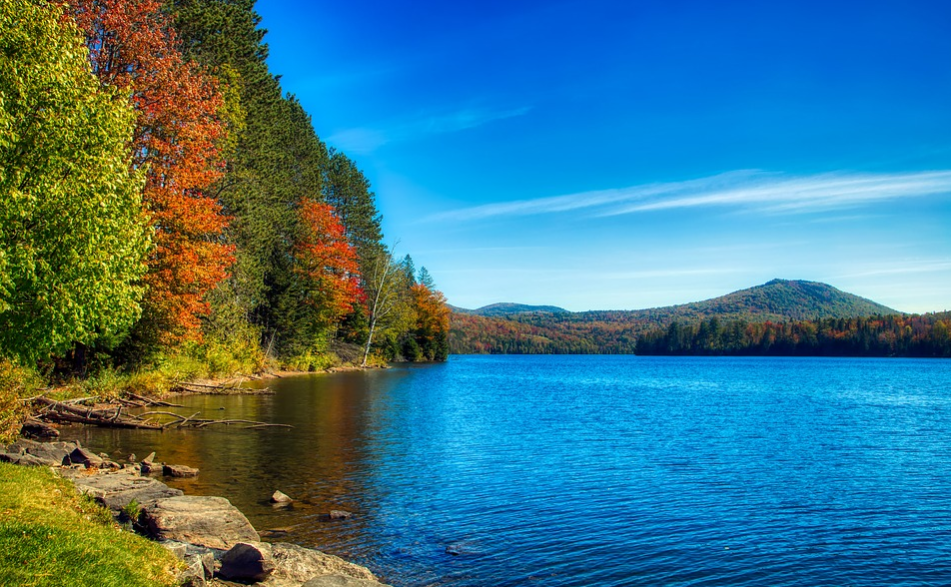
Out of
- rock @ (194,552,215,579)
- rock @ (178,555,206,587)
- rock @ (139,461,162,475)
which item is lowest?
rock @ (139,461,162,475)

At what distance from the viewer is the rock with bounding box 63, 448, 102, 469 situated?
1605 cm

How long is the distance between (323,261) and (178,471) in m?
50.7

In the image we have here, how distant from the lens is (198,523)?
462 inches

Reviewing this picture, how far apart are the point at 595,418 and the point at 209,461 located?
21638 millimetres

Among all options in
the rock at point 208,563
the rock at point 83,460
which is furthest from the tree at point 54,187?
the rock at point 208,563

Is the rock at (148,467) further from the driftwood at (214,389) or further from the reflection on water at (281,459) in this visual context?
the driftwood at (214,389)

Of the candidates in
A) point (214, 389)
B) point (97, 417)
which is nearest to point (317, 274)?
point (214, 389)

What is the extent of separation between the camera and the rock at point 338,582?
30.8 ft

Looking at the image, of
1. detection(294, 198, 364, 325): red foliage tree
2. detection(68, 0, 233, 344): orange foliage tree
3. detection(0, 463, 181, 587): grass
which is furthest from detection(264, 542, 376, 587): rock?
detection(294, 198, 364, 325): red foliage tree

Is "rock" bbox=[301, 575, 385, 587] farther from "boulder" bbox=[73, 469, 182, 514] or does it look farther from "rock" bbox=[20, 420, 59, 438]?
"rock" bbox=[20, 420, 59, 438]

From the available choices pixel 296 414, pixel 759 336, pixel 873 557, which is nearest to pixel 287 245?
pixel 296 414

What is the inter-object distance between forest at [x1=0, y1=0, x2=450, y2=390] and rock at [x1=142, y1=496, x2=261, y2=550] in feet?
27.0

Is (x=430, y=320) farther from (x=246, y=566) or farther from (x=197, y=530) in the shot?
(x=246, y=566)

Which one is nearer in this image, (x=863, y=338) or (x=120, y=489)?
(x=120, y=489)
